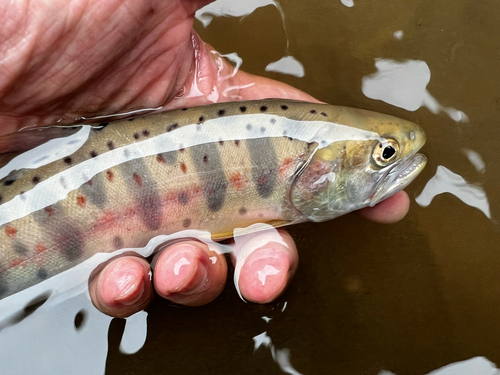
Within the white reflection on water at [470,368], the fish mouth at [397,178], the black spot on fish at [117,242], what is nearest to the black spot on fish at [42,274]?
the black spot on fish at [117,242]

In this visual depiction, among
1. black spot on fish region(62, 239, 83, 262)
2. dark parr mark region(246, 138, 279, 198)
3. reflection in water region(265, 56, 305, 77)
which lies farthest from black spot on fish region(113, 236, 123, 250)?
reflection in water region(265, 56, 305, 77)

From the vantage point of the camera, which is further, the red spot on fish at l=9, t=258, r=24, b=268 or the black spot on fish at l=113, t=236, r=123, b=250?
the black spot on fish at l=113, t=236, r=123, b=250

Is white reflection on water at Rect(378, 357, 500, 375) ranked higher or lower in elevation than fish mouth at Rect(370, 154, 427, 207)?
lower

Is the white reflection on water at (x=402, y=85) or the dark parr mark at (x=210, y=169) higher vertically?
the dark parr mark at (x=210, y=169)

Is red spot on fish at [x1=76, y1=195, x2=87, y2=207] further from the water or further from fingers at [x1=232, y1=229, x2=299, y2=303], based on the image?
fingers at [x1=232, y1=229, x2=299, y2=303]

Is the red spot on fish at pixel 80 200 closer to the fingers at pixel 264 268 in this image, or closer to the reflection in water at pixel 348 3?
the fingers at pixel 264 268

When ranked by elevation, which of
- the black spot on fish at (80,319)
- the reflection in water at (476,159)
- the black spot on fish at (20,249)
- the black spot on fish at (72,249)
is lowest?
the reflection in water at (476,159)

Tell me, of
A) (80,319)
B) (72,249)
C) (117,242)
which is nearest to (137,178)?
(117,242)
